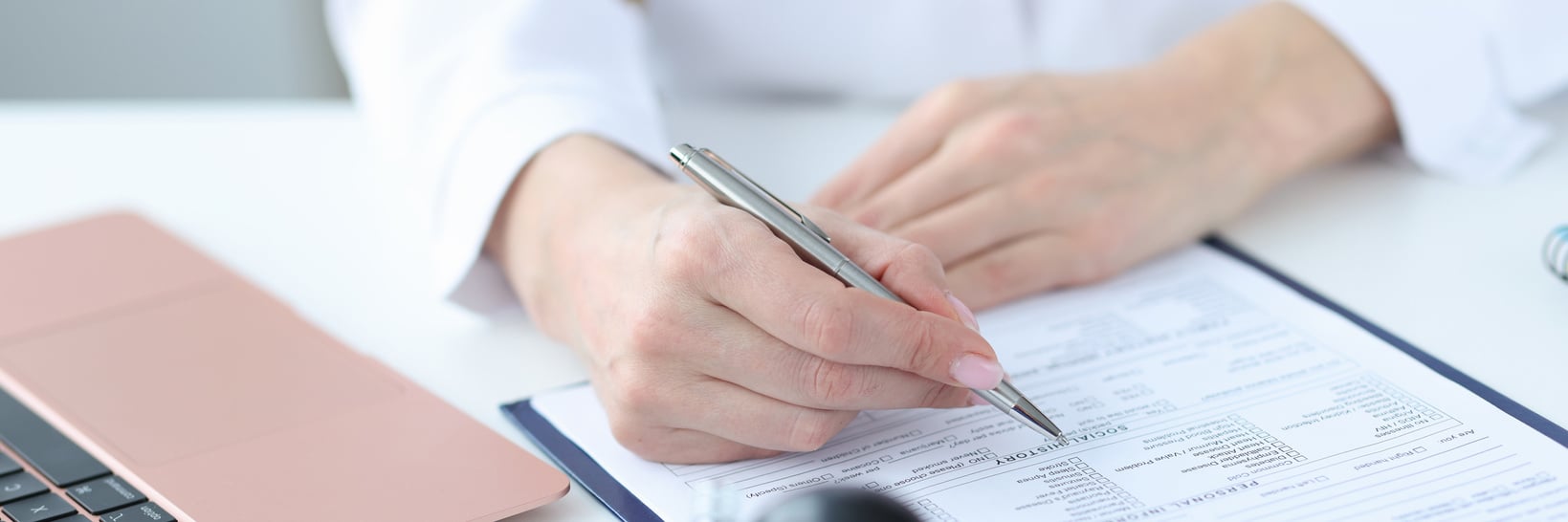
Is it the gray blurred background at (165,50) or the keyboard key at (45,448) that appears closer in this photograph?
the keyboard key at (45,448)

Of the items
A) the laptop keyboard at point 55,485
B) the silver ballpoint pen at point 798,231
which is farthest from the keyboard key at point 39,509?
the silver ballpoint pen at point 798,231

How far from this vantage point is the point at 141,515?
52cm

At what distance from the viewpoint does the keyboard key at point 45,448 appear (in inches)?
21.6

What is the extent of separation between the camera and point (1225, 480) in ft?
1.68

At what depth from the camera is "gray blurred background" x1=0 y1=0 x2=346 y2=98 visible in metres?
1.94

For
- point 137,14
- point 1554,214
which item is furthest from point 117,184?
point 137,14

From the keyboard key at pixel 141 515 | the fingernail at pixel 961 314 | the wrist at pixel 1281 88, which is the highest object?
the wrist at pixel 1281 88

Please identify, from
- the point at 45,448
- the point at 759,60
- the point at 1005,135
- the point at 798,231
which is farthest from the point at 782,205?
the point at 759,60

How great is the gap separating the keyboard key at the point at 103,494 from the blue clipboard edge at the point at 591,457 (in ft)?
0.52

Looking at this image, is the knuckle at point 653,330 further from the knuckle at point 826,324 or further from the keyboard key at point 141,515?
the keyboard key at point 141,515

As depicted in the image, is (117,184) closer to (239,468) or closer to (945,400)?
(239,468)

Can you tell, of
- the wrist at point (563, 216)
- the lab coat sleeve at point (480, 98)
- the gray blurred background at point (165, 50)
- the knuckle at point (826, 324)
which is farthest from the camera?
the gray blurred background at point (165, 50)

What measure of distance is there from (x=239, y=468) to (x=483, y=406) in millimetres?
117

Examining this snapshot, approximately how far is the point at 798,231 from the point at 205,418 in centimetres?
29
